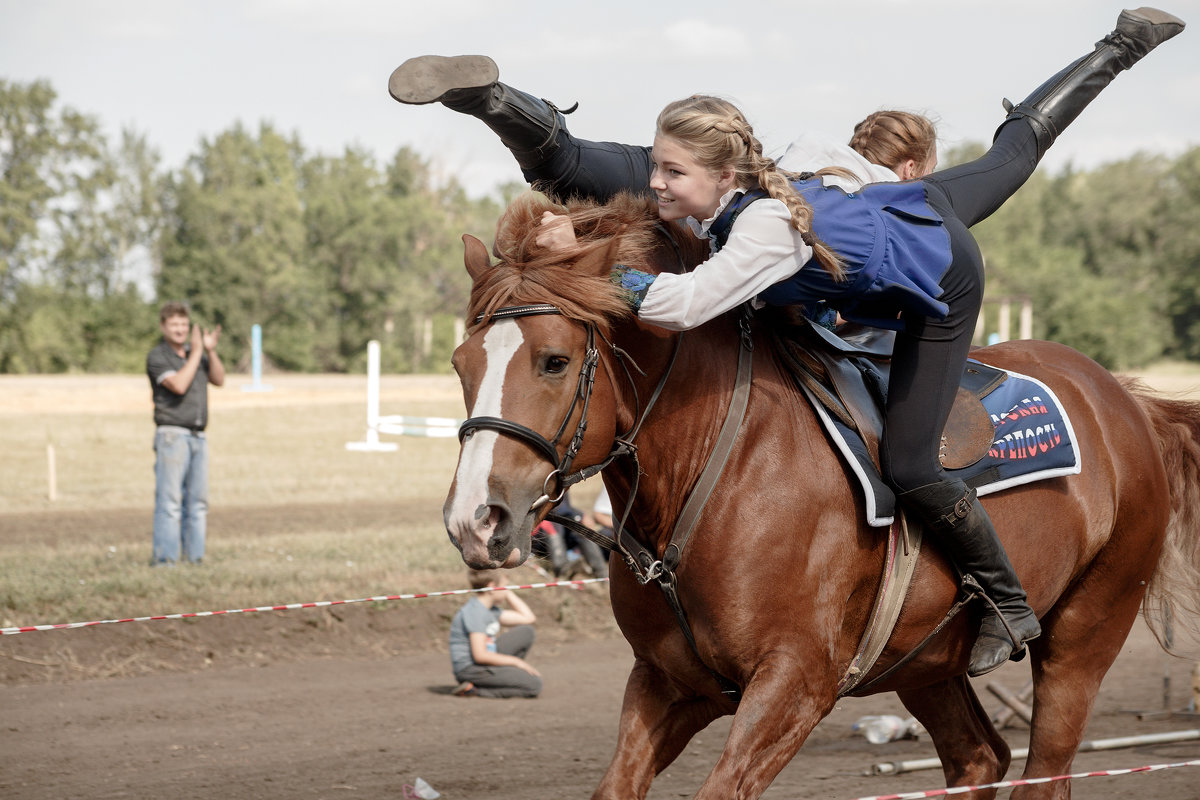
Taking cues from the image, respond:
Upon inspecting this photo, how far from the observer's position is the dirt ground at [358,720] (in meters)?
5.49

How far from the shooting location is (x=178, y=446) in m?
10.5

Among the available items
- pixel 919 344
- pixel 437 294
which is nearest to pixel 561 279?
pixel 919 344

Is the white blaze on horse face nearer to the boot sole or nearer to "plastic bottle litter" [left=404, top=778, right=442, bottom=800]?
the boot sole

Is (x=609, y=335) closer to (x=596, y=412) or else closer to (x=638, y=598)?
(x=596, y=412)

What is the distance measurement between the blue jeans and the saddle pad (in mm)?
8064

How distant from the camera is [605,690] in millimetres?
7523

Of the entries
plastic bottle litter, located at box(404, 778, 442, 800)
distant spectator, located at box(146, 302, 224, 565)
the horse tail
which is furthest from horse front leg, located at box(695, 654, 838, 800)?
distant spectator, located at box(146, 302, 224, 565)

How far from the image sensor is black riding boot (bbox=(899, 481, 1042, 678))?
352 centimetres

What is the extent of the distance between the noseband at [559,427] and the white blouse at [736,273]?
196 millimetres

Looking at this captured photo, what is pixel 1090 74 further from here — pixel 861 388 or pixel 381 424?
pixel 381 424

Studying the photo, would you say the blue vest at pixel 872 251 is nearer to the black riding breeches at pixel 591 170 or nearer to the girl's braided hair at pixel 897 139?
the black riding breeches at pixel 591 170

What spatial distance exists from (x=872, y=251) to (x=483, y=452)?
1.24 metres

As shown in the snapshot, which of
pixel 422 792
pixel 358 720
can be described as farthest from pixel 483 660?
pixel 422 792

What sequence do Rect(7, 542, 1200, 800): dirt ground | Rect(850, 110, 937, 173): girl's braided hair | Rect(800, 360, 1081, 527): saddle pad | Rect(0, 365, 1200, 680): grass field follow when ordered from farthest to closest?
Rect(0, 365, 1200, 680): grass field → Rect(7, 542, 1200, 800): dirt ground → Rect(850, 110, 937, 173): girl's braided hair → Rect(800, 360, 1081, 527): saddle pad
